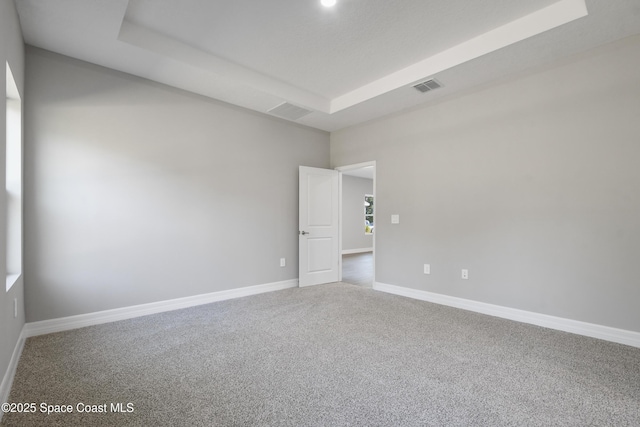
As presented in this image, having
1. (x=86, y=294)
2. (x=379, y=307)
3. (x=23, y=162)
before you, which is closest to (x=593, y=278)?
(x=379, y=307)

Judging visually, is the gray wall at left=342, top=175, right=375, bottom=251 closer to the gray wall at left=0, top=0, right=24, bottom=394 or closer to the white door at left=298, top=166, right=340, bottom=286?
the white door at left=298, top=166, right=340, bottom=286

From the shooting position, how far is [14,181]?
252cm

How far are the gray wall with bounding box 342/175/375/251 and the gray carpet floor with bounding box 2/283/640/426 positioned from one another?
6562 mm

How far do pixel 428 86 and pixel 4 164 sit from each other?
12.4 feet

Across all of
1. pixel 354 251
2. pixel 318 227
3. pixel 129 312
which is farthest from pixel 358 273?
pixel 129 312

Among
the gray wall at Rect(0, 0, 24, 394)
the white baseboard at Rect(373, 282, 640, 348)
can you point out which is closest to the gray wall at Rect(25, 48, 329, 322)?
the gray wall at Rect(0, 0, 24, 394)

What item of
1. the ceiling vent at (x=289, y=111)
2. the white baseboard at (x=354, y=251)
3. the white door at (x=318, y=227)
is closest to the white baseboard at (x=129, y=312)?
the white door at (x=318, y=227)

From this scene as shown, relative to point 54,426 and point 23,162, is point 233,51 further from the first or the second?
point 54,426

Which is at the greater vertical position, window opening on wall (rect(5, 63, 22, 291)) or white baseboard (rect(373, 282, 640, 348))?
window opening on wall (rect(5, 63, 22, 291))

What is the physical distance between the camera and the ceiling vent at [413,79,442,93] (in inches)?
133

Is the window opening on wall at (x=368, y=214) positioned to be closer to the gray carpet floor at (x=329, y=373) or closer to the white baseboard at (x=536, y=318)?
the white baseboard at (x=536, y=318)

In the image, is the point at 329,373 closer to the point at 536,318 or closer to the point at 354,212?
the point at 536,318

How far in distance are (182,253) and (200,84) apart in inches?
79.5

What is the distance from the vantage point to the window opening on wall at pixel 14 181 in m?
2.48
